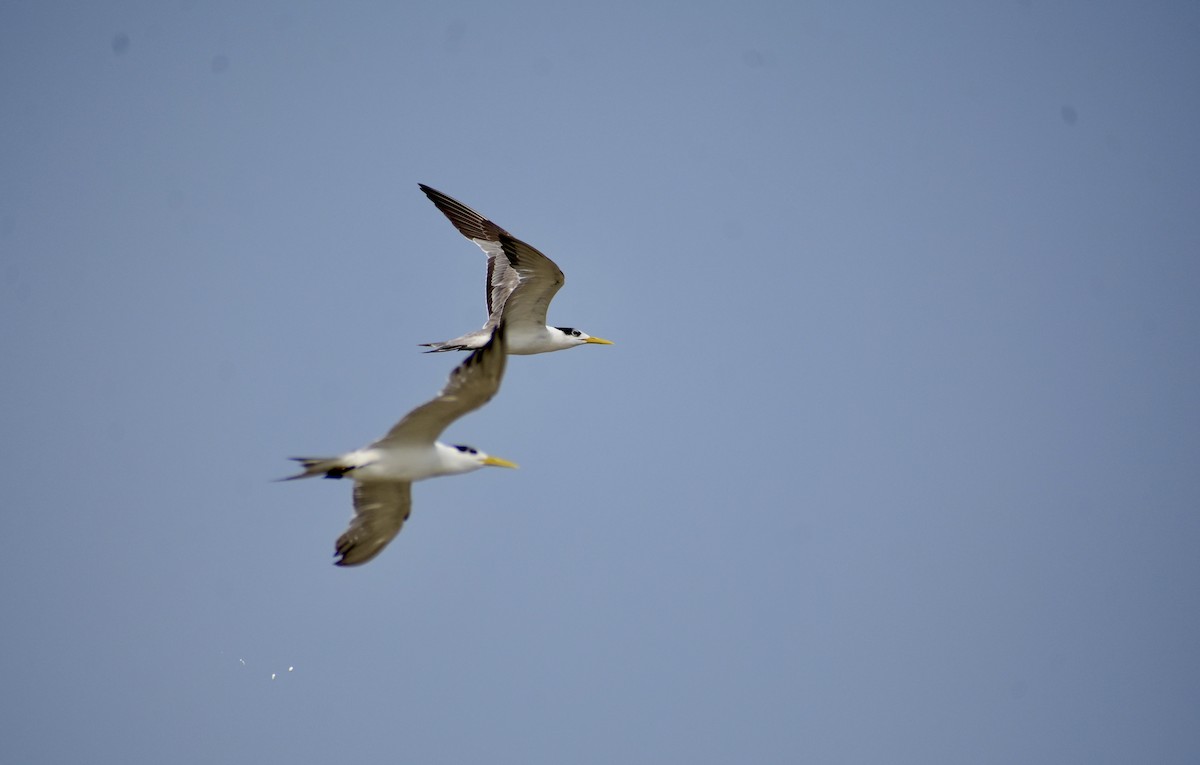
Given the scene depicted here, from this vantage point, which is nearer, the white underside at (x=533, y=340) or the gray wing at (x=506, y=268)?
the gray wing at (x=506, y=268)

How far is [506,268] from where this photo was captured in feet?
71.9

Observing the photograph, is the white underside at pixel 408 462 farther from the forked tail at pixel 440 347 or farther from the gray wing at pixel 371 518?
the forked tail at pixel 440 347

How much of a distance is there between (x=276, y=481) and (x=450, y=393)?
2.24 metres

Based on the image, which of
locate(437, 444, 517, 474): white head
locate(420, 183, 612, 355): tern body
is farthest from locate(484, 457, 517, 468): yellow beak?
locate(420, 183, 612, 355): tern body

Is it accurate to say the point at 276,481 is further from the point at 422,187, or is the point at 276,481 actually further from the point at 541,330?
the point at 422,187

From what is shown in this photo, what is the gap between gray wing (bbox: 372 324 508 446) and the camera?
45.0 ft

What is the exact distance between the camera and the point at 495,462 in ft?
52.5

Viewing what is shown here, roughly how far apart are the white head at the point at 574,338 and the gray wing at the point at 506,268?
1.96ft

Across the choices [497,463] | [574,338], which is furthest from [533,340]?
[497,463]

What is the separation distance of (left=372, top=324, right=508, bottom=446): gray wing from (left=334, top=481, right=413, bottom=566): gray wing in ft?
3.66

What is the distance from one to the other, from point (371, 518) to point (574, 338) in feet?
24.3

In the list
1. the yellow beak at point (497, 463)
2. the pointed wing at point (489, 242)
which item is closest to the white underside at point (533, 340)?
the pointed wing at point (489, 242)

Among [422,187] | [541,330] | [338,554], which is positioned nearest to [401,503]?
[338,554]

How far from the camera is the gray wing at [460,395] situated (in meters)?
13.7
